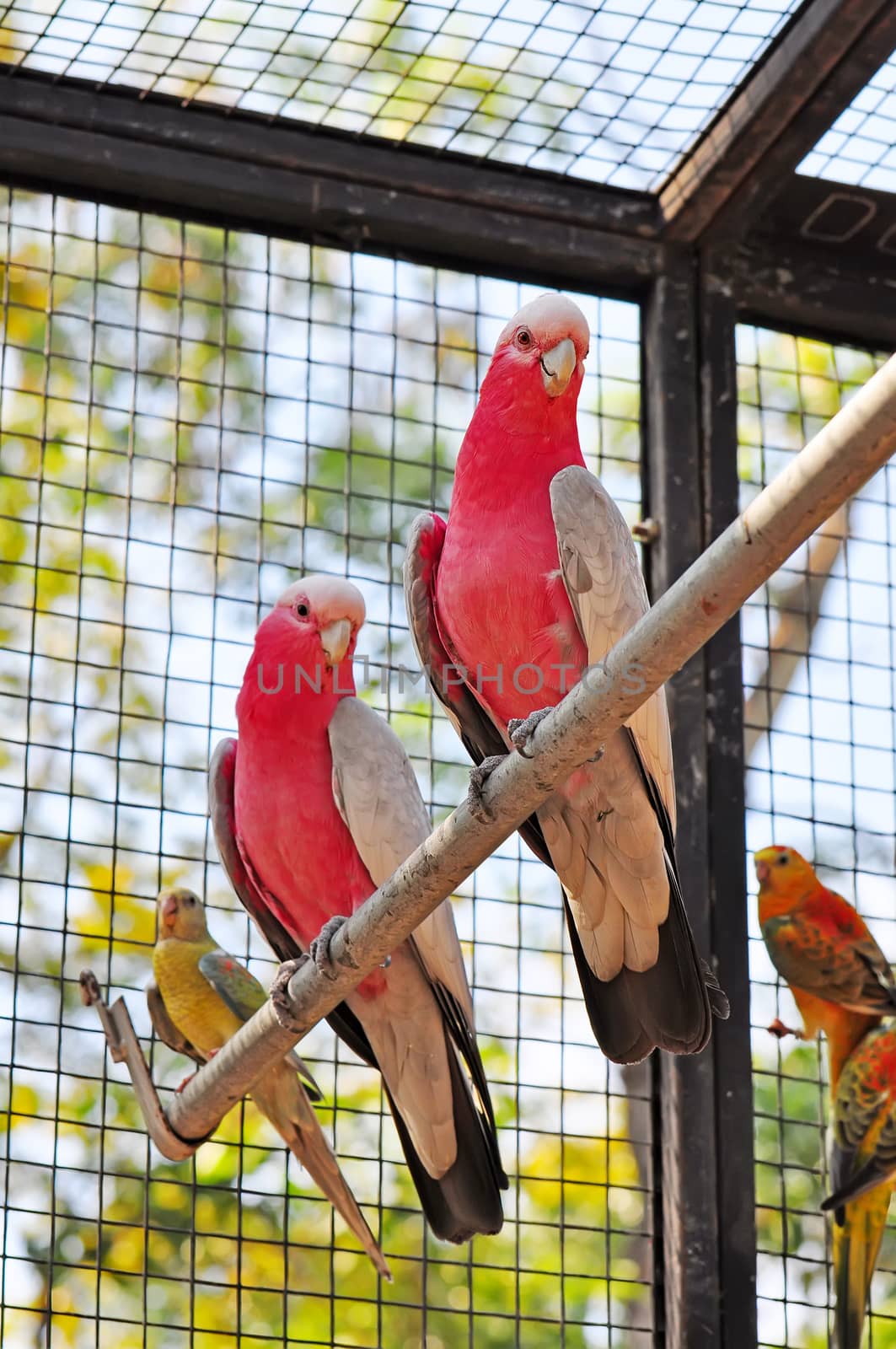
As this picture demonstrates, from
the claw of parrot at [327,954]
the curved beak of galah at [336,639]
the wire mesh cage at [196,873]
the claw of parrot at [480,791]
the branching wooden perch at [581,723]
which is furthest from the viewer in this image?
the wire mesh cage at [196,873]

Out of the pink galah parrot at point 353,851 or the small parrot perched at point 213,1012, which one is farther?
the small parrot perched at point 213,1012

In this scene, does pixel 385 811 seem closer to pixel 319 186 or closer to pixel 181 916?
pixel 181 916

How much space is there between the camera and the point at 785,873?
13.0 ft

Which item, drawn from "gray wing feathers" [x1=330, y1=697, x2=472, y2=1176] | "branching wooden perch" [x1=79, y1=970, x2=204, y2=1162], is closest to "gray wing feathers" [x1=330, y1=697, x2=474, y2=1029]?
"gray wing feathers" [x1=330, y1=697, x2=472, y2=1176]

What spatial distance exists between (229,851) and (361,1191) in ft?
15.9

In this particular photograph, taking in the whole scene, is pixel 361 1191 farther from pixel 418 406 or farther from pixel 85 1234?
pixel 418 406

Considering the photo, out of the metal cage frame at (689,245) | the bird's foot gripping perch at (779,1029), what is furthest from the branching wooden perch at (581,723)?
the bird's foot gripping perch at (779,1029)

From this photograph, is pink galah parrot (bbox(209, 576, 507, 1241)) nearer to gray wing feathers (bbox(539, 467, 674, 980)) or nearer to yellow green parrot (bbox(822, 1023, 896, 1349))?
gray wing feathers (bbox(539, 467, 674, 980))

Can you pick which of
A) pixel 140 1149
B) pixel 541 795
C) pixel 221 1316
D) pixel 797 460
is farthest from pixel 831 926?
pixel 140 1149

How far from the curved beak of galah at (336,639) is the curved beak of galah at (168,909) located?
678 mm

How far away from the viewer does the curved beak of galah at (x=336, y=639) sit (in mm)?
3752

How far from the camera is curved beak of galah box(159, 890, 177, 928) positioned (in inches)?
154

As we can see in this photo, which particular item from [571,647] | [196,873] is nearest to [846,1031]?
[571,647]

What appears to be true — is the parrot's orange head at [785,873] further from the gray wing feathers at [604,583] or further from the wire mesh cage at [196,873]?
the wire mesh cage at [196,873]
